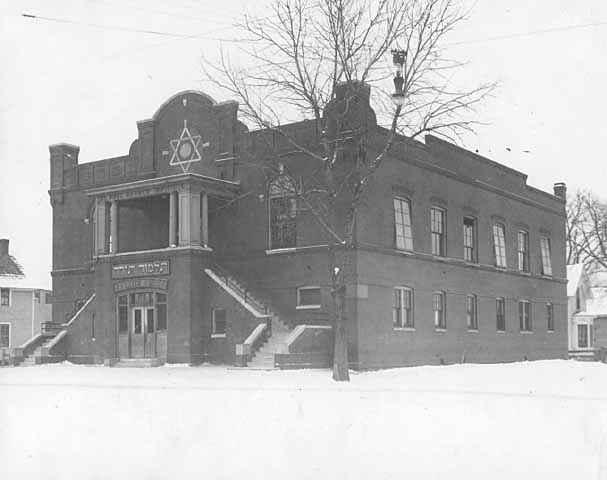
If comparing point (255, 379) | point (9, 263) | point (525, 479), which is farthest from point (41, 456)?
point (9, 263)

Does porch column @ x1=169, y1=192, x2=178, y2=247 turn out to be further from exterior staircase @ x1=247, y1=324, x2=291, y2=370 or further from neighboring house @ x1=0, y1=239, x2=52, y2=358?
neighboring house @ x1=0, y1=239, x2=52, y2=358

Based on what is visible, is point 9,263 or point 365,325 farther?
point 9,263

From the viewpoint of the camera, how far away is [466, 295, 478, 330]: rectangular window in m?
39.9

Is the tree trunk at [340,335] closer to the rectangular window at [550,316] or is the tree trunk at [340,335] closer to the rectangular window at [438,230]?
the rectangular window at [438,230]

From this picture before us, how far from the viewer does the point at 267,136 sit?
33.2 meters

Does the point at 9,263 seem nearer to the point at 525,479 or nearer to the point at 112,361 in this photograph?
the point at 112,361

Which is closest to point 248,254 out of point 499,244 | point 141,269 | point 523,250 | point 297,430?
point 141,269

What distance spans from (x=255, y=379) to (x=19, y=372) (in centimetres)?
1025

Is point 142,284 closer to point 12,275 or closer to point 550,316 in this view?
point 550,316

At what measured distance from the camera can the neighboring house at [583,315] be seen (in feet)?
223

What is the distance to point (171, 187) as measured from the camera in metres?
32.8

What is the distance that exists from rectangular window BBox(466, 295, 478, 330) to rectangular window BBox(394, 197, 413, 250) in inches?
241

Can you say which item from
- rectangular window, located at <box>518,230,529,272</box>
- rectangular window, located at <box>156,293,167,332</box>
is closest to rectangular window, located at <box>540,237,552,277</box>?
rectangular window, located at <box>518,230,529,272</box>

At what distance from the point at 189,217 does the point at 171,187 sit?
1.41 m
